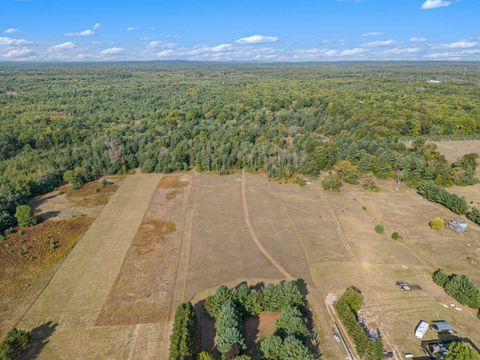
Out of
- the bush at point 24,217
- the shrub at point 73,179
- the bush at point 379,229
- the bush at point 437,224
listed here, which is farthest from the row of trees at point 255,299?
the shrub at point 73,179

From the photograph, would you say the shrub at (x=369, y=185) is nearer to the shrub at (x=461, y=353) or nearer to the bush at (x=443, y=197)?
the bush at (x=443, y=197)

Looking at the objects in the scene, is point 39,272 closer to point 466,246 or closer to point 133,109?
point 466,246

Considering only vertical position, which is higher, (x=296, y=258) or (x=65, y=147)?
(x=65, y=147)

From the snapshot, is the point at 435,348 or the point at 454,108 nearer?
the point at 435,348

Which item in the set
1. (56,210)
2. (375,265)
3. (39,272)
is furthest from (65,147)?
(375,265)

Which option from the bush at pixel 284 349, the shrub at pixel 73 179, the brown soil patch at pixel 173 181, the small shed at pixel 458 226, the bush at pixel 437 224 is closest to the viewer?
the bush at pixel 284 349

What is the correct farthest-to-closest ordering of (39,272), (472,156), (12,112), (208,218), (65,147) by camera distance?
(12,112), (65,147), (472,156), (208,218), (39,272)

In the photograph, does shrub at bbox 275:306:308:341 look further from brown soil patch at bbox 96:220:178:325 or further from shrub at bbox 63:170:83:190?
shrub at bbox 63:170:83:190
